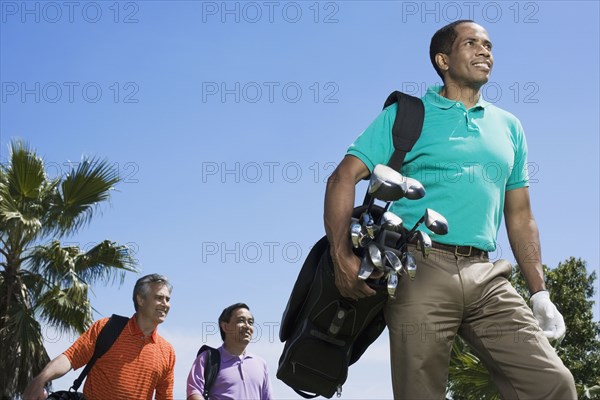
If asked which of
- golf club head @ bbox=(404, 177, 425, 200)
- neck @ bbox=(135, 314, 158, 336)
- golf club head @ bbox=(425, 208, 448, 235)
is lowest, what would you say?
golf club head @ bbox=(425, 208, 448, 235)

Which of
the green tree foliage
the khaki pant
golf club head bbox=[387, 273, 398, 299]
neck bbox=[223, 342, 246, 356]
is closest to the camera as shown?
golf club head bbox=[387, 273, 398, 299]

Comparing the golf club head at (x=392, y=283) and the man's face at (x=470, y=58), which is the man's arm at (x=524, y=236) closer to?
the man's face at (x=470, y=58)

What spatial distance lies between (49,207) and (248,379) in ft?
35.3

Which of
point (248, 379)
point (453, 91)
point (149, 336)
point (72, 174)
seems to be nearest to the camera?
point (453, 91)

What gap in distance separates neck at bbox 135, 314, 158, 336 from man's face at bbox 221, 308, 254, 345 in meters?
0.89

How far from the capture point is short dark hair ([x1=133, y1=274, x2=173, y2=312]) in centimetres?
704

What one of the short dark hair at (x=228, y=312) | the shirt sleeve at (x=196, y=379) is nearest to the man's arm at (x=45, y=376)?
the shirt sleeve at (x=196, y=379)

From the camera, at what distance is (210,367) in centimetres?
714

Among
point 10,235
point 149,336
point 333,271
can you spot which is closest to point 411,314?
point 333,271

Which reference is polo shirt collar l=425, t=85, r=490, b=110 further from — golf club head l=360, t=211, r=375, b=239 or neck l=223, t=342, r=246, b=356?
neck l=223, t=342, r=246, b=356

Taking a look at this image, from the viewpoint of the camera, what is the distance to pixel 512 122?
3975 mm

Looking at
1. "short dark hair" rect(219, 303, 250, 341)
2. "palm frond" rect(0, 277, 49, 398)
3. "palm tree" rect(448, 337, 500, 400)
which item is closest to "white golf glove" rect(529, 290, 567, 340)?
"short dark hair" rect(219, 303, 250, 341)

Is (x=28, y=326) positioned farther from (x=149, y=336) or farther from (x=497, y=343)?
(x=497, y=343)

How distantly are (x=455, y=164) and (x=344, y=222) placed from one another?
54cm
